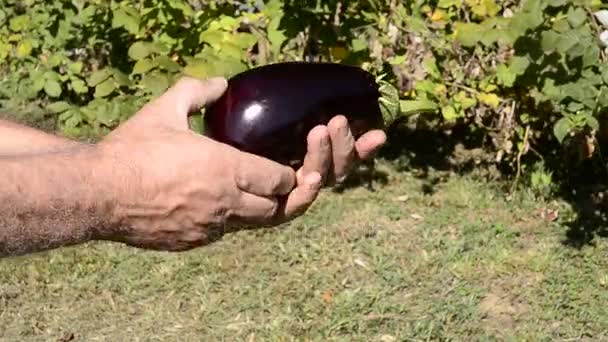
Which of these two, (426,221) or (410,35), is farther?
(410,35)

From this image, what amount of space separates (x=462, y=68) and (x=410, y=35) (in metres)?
0.29

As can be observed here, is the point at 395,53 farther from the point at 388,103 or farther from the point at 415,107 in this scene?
the point at 388,103

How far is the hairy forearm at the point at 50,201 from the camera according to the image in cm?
189

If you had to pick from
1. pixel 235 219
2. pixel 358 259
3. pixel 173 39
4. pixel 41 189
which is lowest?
pixel 358 259

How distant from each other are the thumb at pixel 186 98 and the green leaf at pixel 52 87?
3344 millimetres

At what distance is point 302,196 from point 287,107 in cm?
19

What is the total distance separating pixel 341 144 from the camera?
2.26m

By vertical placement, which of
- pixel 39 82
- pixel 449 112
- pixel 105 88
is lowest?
pixel 39 82

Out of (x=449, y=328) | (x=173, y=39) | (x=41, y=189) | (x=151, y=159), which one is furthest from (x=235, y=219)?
(x=173, y=39)

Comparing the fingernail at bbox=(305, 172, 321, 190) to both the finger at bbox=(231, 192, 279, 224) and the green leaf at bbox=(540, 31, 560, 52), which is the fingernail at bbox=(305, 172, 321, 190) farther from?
the green leaf at bbox=(540, 31, 560, 52)

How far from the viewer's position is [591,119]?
3.91 meters

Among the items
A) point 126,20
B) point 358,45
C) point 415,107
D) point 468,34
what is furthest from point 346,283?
point 415,107

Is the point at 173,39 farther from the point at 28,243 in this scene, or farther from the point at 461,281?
the point at 28,243

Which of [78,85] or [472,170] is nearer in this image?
[472,170]
